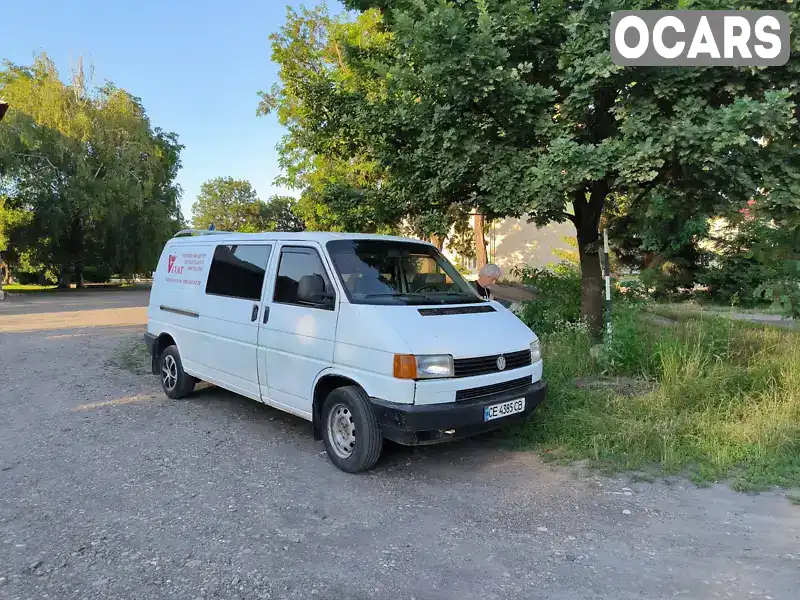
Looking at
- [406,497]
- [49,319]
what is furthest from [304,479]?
[49,319]

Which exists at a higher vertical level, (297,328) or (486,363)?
(297,328)

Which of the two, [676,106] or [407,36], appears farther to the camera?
[407,36]

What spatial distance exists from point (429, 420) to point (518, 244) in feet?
71.8

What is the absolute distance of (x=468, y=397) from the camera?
4508 mm

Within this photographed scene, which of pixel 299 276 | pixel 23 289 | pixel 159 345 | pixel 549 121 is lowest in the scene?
pixel 23 289

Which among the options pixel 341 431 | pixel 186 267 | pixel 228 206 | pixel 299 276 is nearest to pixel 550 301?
pixel 299 276

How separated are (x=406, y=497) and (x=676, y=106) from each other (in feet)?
16.0

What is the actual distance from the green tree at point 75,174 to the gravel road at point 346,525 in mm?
28431

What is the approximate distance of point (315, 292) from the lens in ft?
16.4

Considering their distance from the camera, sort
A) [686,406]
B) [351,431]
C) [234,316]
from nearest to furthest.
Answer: [351,431]
[686,406]
[234,316]

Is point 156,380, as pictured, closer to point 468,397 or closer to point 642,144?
point 468,397

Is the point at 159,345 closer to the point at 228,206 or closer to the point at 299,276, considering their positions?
the point at 299,276

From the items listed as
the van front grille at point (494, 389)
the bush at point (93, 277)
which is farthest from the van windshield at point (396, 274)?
the bush at point (93, 277)

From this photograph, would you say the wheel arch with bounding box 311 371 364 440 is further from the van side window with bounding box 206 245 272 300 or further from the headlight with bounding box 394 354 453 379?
the van side window with bounding box 206 245 272 300
